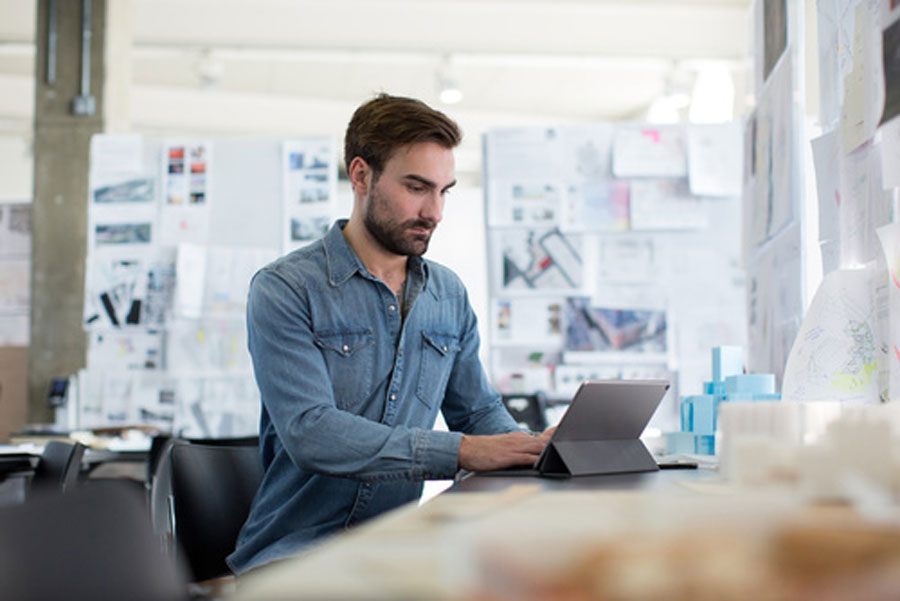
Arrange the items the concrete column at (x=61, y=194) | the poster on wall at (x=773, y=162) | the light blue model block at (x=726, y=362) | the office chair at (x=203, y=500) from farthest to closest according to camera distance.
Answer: the concrete column at (x=61, y=194) → the poster on wall at (x=773, y=162) → the light blue model block at (x=726, y=362) → the office chair at (x=203, y=500)

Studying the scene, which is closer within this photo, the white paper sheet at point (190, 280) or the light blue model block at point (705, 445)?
the light blue model block at point (705, 445)

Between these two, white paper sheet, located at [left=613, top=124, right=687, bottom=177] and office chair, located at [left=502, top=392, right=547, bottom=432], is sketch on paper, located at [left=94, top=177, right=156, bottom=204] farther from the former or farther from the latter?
white paper sheet, located at [left=613, top=124, right=687, bottom=177]

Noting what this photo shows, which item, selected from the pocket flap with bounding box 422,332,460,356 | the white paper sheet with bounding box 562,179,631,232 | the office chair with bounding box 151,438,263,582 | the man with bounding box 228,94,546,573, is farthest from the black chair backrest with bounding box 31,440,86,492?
the white paper sheet with bounding box 562,179,631,232

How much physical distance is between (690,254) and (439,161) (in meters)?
2.56

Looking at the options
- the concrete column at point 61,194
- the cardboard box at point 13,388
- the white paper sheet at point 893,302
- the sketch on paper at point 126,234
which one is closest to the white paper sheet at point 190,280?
the sketch on paper at point 126,234

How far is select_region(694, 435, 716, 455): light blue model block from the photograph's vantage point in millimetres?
2002

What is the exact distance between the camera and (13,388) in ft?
18.6

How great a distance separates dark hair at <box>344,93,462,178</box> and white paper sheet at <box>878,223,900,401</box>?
0.82 metres

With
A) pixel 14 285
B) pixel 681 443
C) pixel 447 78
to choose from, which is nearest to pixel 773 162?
pixel 681 443

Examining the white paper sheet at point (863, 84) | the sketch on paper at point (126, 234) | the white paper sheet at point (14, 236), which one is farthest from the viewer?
the white paper sheet at point (14, 236)

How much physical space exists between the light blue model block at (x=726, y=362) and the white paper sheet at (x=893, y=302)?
54cm

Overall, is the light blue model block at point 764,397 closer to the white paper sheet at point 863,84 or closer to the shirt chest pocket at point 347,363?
the white paper sheet at point 863,84

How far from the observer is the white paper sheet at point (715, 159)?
14.2 ft

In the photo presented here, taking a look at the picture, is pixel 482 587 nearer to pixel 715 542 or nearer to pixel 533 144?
pixel 715 542
